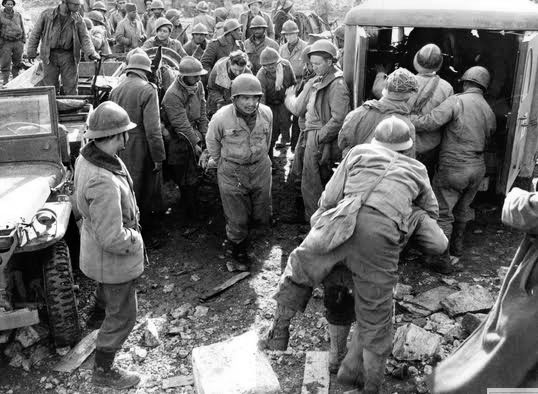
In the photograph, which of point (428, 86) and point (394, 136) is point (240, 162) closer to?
point (428, 86)

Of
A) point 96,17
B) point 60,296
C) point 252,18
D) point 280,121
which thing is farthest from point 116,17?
point 60,296

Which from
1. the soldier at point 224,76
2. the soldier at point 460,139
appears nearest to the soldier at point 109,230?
the soldier at point 460,139

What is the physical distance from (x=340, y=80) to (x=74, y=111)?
3.01 metres

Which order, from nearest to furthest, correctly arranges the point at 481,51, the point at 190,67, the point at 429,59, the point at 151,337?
the point at 151,337 < the point at 429,59 < the point at 190,67 < the point at 481,51

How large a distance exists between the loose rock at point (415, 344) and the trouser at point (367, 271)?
0.87 m

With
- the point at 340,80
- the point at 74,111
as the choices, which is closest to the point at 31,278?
the point at 74,111

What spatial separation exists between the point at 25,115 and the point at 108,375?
2.69 metres

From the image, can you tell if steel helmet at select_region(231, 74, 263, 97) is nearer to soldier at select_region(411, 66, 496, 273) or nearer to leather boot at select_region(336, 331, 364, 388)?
soldier at select_region(411, 66, 496, 273)

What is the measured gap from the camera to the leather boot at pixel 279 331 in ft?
13.2

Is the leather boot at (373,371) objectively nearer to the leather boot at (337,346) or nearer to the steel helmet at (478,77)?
the leather boot at (337,346)

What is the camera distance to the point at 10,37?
13523 mm

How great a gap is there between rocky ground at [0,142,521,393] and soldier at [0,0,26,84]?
8.61 m

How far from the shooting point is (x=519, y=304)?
10.4 ft

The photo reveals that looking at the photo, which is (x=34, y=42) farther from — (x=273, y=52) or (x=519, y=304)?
(x=519, y=304)
